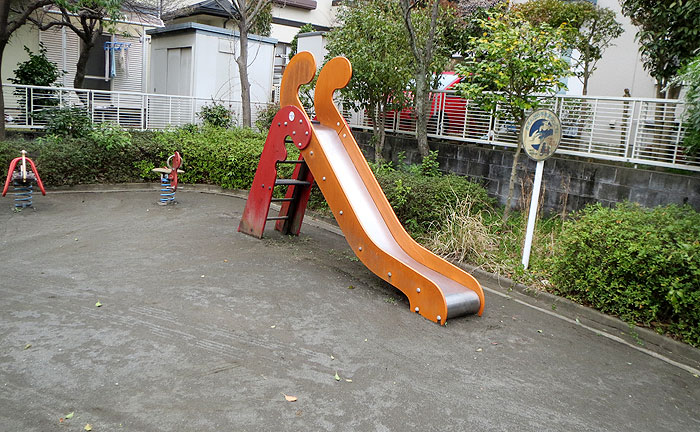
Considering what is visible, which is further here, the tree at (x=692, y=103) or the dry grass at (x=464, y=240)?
the dry grass at (x=464, y=240)

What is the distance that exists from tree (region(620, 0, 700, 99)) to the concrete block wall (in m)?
2.49

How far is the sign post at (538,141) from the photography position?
7086mm

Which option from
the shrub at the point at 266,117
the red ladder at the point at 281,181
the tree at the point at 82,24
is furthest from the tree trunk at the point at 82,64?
the red ladder at the point at 281,181

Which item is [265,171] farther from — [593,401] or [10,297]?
[593,401]

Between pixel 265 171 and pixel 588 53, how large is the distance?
12.4m

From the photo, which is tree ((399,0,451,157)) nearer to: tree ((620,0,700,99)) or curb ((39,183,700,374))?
tree ((620,0,700,99))

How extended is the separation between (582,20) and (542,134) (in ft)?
34.6

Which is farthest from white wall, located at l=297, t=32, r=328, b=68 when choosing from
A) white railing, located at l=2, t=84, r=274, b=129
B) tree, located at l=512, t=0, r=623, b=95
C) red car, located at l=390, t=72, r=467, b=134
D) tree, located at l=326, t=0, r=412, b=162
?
tree, located at l=512, t=0, r=623, b=95

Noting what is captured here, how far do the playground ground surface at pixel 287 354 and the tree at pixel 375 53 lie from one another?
4807 millimetres

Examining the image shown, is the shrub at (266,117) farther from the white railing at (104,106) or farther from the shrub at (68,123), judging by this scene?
the shrub at (68,123)

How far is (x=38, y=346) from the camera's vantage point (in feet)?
14.9

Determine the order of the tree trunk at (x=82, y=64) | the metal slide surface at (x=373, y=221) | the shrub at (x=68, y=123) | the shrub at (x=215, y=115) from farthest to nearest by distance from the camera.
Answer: the tree trunk at (x=82, y=64), the shrub at (x=215, y=115), the shrub at (x=68, y=123), the metal slide surface at (x=373, y=221)

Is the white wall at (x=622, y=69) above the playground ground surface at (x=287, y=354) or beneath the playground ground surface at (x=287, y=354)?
above

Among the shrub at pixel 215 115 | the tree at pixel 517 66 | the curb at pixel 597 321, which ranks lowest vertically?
the curb at pixel 597 321
